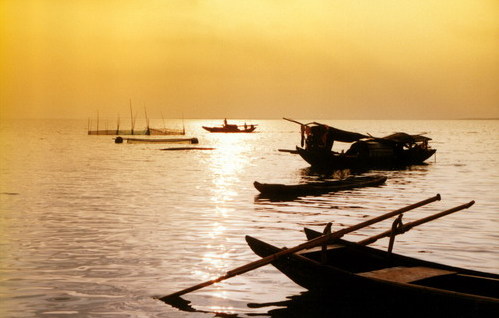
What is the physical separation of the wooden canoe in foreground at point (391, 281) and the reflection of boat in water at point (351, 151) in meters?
28.8

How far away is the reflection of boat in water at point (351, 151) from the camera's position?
41.2m

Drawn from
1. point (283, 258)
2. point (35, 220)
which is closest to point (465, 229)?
point (283, 258)

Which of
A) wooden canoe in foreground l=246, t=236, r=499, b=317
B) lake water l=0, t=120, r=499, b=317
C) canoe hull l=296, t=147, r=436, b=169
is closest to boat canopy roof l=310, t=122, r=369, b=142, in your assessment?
canoe hull l=296, t=147, r=436, b=169

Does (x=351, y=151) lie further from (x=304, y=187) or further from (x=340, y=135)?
(x=304, y=187)

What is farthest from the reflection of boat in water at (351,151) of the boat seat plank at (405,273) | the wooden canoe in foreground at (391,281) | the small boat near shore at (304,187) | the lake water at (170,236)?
the boat seat plank at (405,273)

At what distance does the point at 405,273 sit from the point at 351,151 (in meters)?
33.8

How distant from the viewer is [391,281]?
9.04 meters

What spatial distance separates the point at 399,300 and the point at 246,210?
→ 13939mm

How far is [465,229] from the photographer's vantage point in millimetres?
18141

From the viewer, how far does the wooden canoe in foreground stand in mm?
8508

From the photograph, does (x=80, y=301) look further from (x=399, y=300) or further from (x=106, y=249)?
(x=399, y=300)

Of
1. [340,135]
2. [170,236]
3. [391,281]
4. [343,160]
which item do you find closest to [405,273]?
[391,281]

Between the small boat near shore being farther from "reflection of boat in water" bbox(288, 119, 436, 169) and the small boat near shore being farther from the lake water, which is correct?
"reflection of boat in water" bbox(288, 119, 436, 169)

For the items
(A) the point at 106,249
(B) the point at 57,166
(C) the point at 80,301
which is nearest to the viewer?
(C) the point at 80,301
